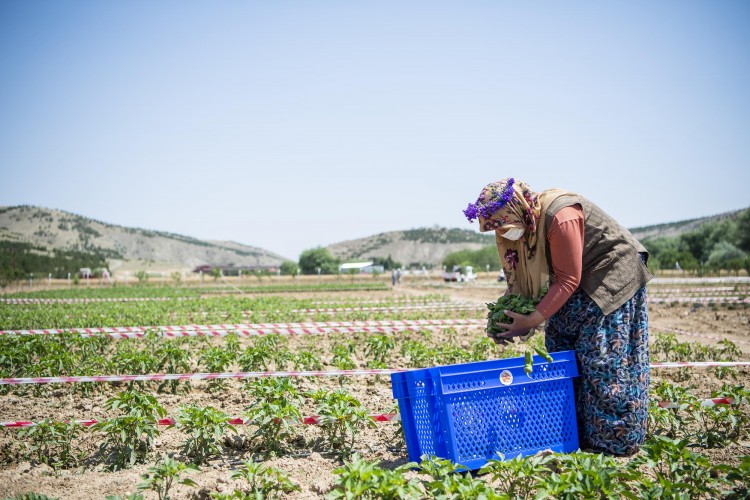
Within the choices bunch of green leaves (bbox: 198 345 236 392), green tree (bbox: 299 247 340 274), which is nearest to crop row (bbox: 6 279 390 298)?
bunch of green leaves (bbox: 198 345 236 392)

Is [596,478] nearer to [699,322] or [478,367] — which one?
[478,367]

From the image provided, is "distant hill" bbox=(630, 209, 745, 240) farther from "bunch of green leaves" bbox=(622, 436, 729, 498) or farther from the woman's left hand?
"bunch of green leaves" bbox=(622, 436, 729, 498)

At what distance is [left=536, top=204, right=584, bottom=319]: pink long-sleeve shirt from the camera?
142 inches

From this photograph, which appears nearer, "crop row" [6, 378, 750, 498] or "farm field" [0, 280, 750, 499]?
"crop row" [6, 378, 750, 498]

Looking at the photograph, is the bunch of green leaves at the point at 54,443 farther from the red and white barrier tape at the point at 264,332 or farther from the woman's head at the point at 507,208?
the red and white barrier tape at the point at 264,332

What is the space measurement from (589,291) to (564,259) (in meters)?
0.32

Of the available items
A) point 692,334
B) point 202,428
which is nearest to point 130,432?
point 202,428

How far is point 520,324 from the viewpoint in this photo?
12.0ft

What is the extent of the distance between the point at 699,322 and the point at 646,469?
1221cm

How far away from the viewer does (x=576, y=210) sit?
371 cm

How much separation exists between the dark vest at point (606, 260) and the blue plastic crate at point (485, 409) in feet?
1.71

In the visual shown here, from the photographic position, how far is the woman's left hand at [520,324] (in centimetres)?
362

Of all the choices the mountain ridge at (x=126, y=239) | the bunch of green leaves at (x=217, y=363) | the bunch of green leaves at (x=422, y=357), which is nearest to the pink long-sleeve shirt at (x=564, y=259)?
the bunch of green leaves at (x=422, y=357)

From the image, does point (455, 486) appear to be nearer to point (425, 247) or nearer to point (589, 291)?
point (589, 291)
